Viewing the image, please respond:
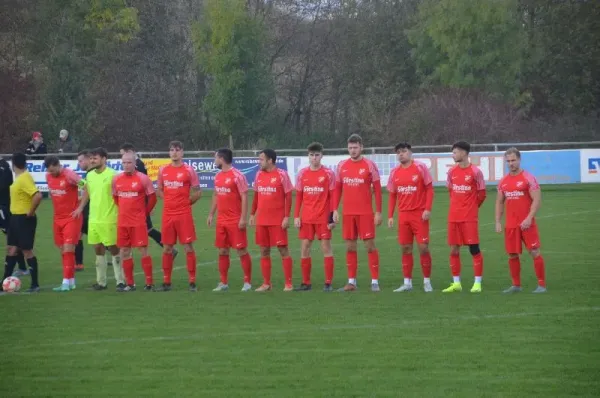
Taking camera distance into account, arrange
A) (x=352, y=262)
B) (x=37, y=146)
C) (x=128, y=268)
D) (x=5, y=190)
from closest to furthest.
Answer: (x=352, y=262) < (x=128, y=268) < (x=5, y=190) < (x=37, y=146)

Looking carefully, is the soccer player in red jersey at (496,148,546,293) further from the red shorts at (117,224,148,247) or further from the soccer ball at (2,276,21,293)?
the soccer ball at (2,276,21,293)

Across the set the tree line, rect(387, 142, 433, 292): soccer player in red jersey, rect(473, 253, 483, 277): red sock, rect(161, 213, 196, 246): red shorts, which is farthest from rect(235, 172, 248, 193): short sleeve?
the tree line

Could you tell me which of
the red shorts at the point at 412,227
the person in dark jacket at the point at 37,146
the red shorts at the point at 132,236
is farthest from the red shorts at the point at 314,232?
the person in dark jacket at the point at 37,146

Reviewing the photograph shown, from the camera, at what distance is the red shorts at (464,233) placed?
49.4 ft

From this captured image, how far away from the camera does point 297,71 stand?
2739 inches

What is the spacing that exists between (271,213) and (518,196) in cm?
346

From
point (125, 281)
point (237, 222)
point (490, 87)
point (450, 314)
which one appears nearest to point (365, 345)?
point (450, 314)

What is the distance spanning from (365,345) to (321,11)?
57175 millimetres

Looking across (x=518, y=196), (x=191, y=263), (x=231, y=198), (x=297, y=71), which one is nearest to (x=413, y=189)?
(x=518, y=196)

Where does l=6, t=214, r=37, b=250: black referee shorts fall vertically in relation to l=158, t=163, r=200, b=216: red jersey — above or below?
below

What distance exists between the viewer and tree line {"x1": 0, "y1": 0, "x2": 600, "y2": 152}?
51.5 meters

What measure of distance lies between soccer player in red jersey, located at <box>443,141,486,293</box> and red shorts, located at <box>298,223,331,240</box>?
175cm

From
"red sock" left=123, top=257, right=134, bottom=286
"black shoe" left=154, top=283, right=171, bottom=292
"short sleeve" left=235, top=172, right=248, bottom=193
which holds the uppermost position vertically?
"short sleeve" left=235, top=172, right=248, bottom=193

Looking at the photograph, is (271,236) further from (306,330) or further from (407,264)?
(306,330)
